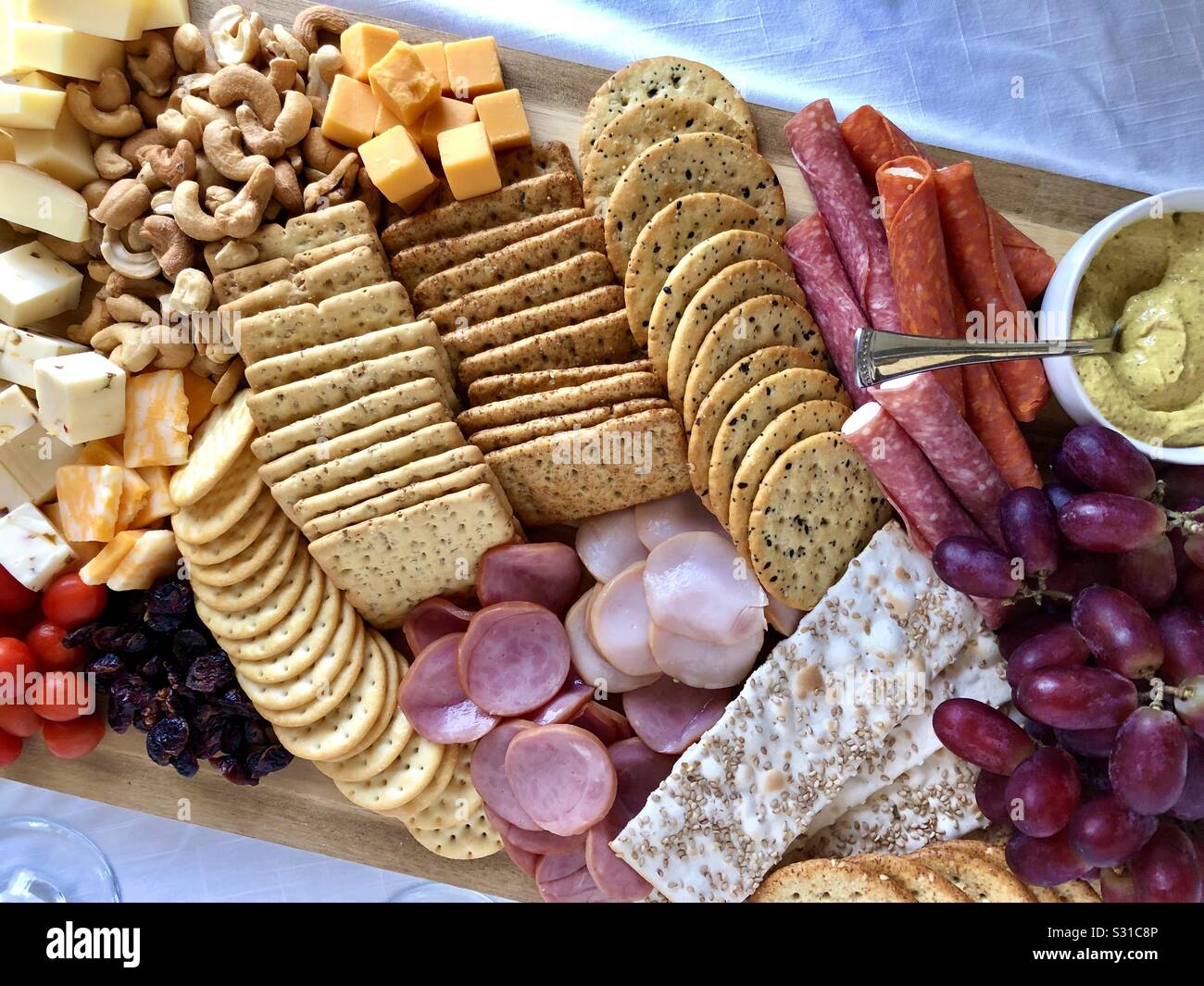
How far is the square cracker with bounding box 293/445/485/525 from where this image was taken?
2.15m

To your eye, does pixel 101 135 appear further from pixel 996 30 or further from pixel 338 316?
pixel 996 30

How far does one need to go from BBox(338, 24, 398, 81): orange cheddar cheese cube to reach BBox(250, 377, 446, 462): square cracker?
722mm

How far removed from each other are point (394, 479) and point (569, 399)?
40 cm

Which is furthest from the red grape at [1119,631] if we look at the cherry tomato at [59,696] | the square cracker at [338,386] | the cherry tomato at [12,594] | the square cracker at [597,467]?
the cherry tomato at [12,594]

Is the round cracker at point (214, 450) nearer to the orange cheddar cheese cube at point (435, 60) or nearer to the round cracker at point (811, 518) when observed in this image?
the orange cheddar cheese cube at point (435, 60)

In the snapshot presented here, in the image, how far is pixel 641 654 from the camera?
2230 millimetres

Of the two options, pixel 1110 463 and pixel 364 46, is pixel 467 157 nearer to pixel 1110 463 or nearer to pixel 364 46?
pixel 364 46

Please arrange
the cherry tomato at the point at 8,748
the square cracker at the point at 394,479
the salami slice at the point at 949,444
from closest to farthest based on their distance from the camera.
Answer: the salami slice at the point at 949,444, the square cracker at the point at 394,479, the cherry tomato at the point at 8,748

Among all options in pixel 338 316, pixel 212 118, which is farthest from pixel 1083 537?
pixel 212 118

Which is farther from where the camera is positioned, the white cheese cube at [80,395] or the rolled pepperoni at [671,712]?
the rolled pepperoni at [671,712]

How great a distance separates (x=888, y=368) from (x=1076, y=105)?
39.6 inches

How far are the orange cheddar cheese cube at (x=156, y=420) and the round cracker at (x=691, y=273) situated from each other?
3.36ft

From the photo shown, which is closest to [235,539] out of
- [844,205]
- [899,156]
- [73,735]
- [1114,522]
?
[73,735]

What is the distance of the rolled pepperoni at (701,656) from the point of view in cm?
220
